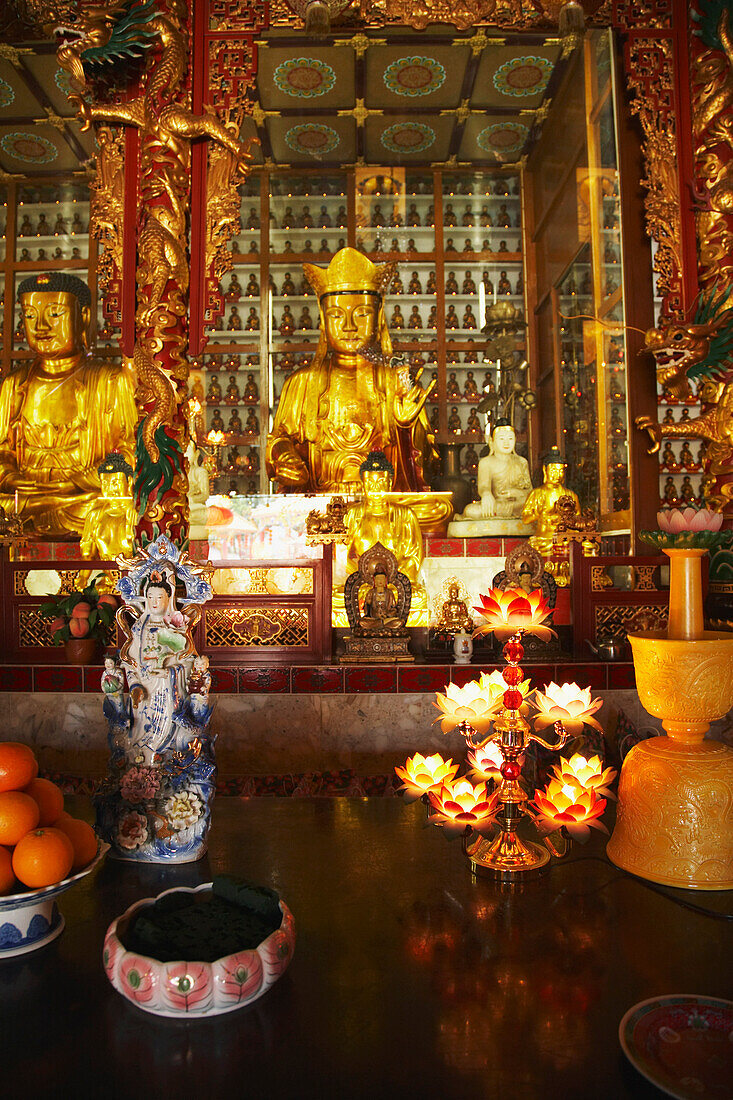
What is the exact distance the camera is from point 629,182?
412 centimetres

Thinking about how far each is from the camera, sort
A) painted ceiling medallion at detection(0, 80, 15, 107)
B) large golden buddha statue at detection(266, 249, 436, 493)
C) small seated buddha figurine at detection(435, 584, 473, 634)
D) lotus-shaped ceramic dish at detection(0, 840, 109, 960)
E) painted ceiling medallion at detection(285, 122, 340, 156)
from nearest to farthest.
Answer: lotus-shaped ceramic dish at detection(0, 840, 109, 960), small seated buddha figurine at detection(435, 584, 473, 634), large golden buddha statue at detection(266, 249, 436, 493), painted ceiling medallion at detection(0, 80, 15, 107), painted ceiling medallion at detection(285, 122, 340, 156)

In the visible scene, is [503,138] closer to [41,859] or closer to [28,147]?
[28,147]

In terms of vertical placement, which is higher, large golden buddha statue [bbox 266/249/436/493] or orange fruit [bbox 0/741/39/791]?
large golden buddha statue [bbox 266/249/436/493]

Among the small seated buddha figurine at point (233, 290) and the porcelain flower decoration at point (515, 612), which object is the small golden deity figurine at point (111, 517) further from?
the porcelain flower decoration at point (515, 612)

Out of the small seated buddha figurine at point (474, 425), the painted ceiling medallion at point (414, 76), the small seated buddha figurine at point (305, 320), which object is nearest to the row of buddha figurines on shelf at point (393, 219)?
the small seated buddha figurine at point (305, 320)

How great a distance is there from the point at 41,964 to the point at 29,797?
20cm

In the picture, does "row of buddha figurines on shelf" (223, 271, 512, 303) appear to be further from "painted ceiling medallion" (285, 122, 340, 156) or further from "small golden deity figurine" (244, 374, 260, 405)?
"painted ceiling medallion" (285, 122, 340, 156)

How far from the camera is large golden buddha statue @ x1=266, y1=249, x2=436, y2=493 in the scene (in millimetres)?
5480

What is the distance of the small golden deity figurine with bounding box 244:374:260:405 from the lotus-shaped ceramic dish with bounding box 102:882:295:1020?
19.5 ft

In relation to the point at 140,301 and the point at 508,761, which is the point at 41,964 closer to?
the point at 508,761

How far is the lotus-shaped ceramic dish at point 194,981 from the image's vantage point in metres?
0.80

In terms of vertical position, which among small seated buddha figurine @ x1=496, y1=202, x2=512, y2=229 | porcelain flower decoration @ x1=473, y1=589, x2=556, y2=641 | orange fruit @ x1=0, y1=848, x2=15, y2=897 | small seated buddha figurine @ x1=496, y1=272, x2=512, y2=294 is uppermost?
small seated buddha figurine @ x1=496, y1=202, x2=512, y2=229

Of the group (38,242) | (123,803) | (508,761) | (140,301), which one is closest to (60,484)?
(140,301)

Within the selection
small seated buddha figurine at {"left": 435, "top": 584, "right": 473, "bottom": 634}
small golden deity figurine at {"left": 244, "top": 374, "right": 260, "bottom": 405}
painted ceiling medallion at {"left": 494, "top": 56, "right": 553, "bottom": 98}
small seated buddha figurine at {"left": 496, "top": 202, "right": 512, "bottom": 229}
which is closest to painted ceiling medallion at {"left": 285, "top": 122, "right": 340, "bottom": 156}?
painted ceiling medallion at {"left": 494, "top": 56, "right": 553, "bottom": 98}
